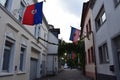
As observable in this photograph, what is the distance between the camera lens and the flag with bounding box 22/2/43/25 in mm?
9047

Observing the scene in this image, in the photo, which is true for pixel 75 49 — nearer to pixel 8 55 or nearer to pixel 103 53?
pixel 103 53

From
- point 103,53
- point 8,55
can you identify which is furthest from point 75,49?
point 8,55

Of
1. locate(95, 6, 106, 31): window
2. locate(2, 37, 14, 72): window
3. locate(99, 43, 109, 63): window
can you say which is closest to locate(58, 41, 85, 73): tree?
locate(95, 6, 106, 31): window

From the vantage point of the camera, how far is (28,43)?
40.2ft

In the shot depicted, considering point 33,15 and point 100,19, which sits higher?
point 100,19

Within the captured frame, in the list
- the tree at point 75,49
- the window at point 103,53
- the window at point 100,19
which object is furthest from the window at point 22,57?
the tree at point 75,49

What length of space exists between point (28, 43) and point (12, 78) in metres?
3.76

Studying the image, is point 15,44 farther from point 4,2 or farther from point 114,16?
point 114,16

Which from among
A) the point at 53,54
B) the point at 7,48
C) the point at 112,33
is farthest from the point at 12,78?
the point at 53,54

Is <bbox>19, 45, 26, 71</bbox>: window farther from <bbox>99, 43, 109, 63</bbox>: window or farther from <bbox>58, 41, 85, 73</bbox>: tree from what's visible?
<bbox>58, 41, 85, 73</bbox>: tree

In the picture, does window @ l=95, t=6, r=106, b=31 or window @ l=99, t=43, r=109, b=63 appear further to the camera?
window @ l=95, t=6, r=106, b=31

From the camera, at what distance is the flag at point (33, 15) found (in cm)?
905

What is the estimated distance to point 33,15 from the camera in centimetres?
920

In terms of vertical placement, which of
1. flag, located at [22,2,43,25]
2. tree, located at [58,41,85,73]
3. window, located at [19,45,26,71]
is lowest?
window, located at [19,45,26,71]
